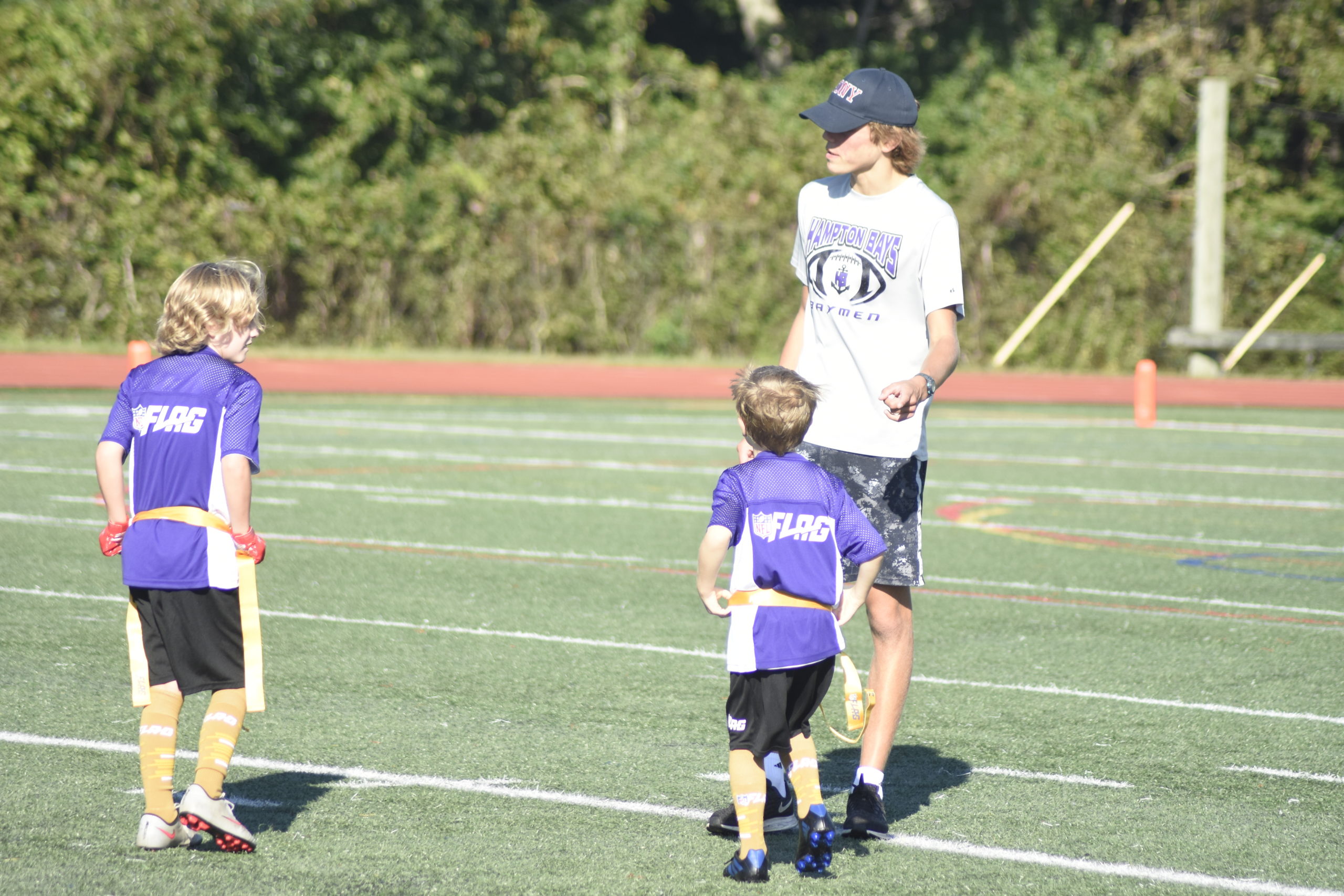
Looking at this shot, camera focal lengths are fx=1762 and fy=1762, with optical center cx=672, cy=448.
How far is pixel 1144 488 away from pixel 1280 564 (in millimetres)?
3867

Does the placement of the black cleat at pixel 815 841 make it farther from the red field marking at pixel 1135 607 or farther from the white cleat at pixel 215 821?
the red field marking at pixel 1135 607

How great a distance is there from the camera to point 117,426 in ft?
15.0

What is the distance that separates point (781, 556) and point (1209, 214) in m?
26.0

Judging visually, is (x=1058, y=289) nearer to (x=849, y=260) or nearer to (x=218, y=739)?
(x=849, y=260)

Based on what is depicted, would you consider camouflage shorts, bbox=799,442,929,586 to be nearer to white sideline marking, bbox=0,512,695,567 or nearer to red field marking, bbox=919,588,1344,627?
red field marking, bbox=919,588,1344,627

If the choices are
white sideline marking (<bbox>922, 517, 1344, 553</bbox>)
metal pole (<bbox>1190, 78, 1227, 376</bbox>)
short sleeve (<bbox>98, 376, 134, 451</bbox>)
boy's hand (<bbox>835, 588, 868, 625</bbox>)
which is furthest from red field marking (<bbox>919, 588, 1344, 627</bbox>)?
metal pole (<bbox>1190, 78, 1227, 376</bbox>)

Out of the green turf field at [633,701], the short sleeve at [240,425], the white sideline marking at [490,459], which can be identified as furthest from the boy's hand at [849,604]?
the white sideline marking at [490,459]

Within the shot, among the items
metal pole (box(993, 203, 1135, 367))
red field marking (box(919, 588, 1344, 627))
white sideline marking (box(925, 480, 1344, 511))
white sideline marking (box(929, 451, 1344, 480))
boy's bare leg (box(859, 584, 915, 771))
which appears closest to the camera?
boy's bare leg (box(859, 584, 915, 771))

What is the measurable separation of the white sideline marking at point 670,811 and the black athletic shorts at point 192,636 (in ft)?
2.70

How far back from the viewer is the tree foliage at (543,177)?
93.6 feet

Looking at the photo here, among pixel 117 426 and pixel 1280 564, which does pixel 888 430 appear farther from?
pixel 1280 564

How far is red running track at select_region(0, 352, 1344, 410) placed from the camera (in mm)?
23938

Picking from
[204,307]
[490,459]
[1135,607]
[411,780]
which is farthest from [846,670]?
[490,459]

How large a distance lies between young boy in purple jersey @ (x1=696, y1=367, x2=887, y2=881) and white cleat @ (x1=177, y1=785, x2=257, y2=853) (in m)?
1.24
